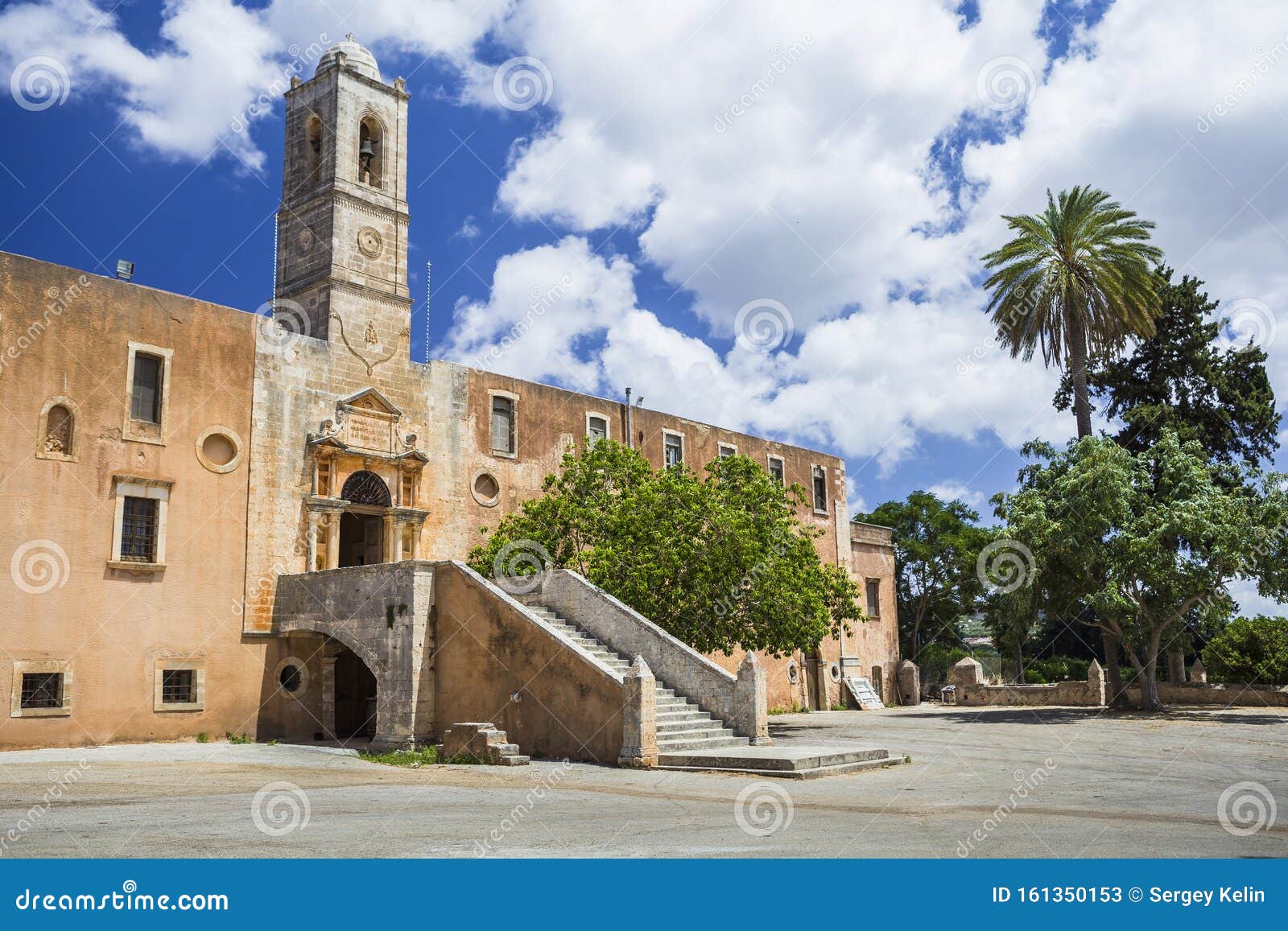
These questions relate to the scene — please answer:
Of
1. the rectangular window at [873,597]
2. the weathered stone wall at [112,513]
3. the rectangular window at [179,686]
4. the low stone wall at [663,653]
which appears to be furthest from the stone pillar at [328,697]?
the rectangular window at [873,597]

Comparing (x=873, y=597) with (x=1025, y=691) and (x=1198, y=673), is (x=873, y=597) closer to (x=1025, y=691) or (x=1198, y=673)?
(x=1025, y=691)

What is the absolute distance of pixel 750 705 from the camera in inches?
729

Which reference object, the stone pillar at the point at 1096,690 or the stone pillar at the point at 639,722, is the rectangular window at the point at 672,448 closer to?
the stone pillar at the point at 1096,690

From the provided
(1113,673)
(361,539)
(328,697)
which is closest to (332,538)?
(361,539)

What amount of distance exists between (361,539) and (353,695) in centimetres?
391

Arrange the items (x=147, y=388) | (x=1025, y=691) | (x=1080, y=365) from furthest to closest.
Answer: (x=1025, y=691) < (x=1080, y=365) < (x=147, y=388)

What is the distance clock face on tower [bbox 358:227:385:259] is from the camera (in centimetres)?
2656

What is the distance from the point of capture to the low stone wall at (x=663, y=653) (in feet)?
61.0

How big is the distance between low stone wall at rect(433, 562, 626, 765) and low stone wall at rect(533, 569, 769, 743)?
2.23 metres

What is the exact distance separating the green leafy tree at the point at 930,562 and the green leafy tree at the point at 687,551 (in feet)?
90.4

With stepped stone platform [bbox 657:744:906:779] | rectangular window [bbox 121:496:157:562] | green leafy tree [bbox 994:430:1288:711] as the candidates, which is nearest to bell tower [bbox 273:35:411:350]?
rectangular window [bbox 121:496:157:562]

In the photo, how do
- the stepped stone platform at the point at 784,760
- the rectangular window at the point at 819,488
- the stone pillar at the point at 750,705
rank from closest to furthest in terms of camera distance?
the stepped stone platform at the point at 784,760 < the stone pillar at the point at 750,705 < the rectangular window at the point at 819,488

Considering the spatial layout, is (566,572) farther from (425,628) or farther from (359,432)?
(359,432)

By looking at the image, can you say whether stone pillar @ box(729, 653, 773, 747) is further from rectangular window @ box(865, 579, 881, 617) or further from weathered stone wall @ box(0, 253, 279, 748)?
rectangular window @ box(865, 579, 881, 617)
